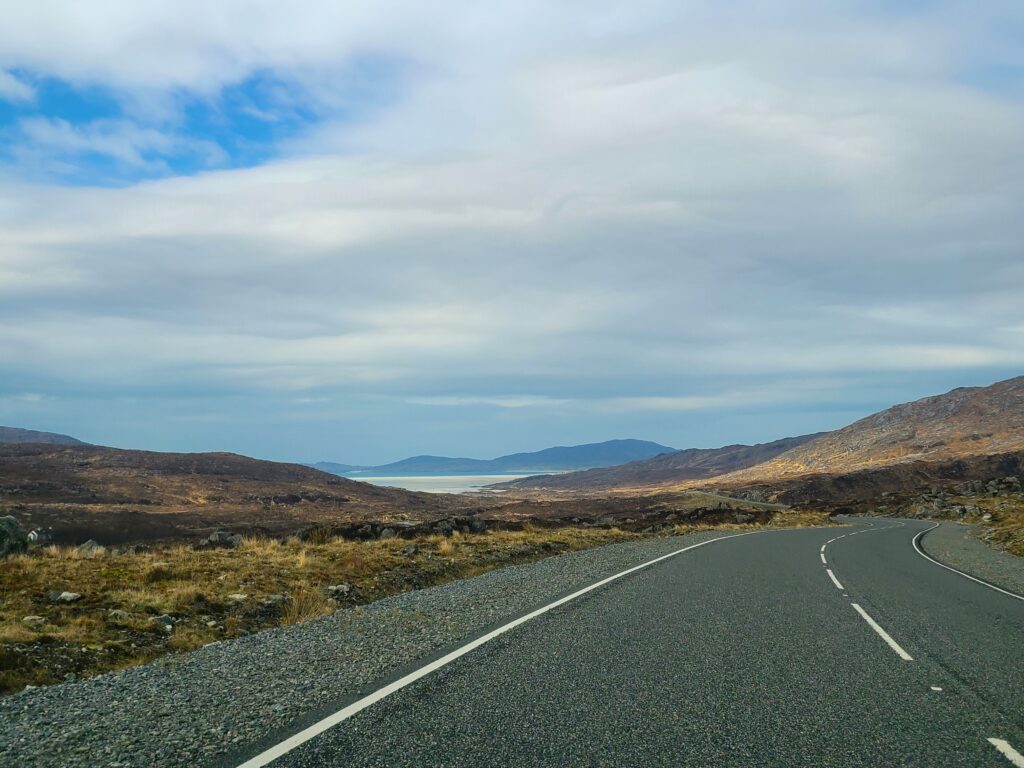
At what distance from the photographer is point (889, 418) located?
19262 cm

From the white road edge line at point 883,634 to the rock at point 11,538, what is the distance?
19.0 meters

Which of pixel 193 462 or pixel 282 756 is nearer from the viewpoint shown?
pixel 282 756

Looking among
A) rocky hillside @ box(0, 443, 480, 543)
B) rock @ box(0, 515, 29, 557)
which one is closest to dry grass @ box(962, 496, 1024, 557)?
rock @ box(0, 515, 29, 557)

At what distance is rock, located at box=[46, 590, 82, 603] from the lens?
1221cm

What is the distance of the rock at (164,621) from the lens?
37.3 ft

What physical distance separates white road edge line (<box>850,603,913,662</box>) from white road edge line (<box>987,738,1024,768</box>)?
292 centimetres

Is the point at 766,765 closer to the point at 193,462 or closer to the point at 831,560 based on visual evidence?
→ the point at 831,560

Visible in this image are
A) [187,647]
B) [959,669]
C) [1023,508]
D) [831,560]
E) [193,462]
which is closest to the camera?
[959,669]

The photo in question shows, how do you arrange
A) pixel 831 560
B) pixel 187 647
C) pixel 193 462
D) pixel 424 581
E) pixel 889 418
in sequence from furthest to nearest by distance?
1. pixel 889 418
2. pixel 193 462
3. pixel 831 560
4. pixel 424 581
5. pixel 187 647

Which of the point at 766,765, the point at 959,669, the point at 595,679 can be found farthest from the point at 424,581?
the point at 766,765

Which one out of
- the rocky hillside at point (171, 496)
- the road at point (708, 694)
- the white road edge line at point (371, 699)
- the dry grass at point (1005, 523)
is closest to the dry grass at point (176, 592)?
the white road edge line at point (371, 699)

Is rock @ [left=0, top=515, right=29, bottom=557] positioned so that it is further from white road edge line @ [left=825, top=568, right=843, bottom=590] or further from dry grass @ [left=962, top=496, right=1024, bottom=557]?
dry grass @ [left=962, top=496, right=1024, bottom=557]

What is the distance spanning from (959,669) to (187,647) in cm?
975

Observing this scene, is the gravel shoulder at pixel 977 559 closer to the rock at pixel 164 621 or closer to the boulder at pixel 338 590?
the boulder at pixel 338 590
